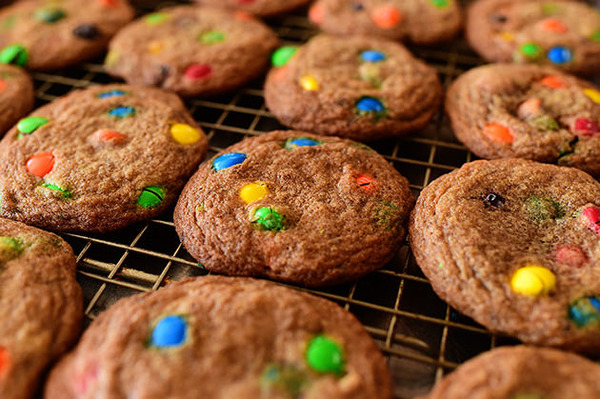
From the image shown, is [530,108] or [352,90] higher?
[352,90]

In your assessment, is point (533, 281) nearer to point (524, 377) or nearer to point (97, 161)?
point (524, 377)

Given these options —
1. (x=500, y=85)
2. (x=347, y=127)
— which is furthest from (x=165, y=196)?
(x=500, y=85)

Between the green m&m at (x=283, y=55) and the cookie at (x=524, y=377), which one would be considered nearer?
the cookie at (x=524, y=377)

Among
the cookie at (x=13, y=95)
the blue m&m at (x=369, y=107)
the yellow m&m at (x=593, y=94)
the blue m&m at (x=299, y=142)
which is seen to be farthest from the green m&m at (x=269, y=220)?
the yellow m&m at (x=593, y=94)

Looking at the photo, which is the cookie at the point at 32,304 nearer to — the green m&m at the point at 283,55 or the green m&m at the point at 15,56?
the green m&m at the point at 15,56

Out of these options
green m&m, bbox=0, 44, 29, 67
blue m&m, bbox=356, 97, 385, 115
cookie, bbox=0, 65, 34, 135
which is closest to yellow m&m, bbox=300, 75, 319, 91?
blue m&m, bbox=356, 97, 385, 115

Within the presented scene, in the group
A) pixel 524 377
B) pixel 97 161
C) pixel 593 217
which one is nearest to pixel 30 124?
pixel 97 161
